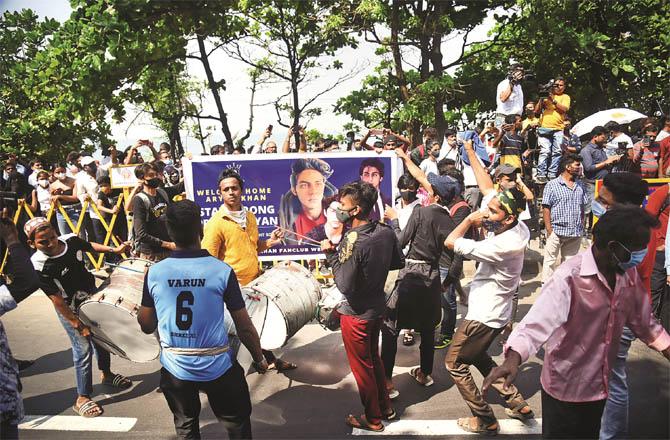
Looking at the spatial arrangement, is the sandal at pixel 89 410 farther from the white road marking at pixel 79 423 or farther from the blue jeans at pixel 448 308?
the blue jeans at pixel 448 308

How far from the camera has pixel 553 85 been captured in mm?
11172

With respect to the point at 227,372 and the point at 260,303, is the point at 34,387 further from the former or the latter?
the point at 227,372

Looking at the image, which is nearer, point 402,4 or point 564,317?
point 564,317

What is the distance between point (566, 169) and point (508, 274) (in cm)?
302

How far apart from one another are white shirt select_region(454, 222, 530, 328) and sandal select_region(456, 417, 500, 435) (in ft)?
2.70

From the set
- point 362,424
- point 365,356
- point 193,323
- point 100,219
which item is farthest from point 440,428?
point 100,219

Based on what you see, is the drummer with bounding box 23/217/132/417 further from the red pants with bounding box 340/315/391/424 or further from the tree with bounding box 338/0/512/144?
the tree with bounding box 338/0/512/144

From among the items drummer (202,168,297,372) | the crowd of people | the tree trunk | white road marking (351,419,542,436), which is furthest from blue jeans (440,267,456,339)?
the tree trunk

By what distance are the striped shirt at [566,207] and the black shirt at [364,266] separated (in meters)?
3.34

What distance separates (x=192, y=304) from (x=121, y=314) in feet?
5.66

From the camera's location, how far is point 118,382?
5.66 metres

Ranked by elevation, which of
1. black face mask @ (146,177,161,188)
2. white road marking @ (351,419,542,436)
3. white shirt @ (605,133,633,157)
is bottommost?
white road marking @ (351,419,542,436)

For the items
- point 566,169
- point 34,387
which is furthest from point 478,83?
point 34,387

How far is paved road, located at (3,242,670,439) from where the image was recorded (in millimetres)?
4777
